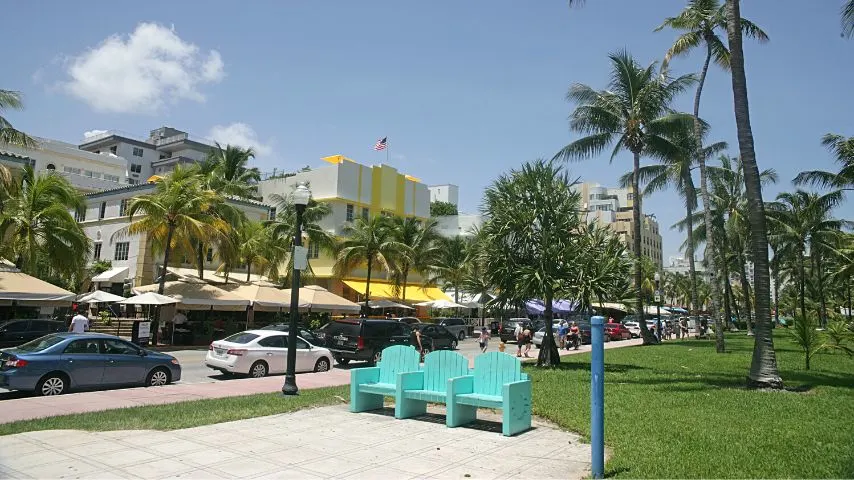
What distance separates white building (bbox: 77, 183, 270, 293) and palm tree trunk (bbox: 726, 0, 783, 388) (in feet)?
106

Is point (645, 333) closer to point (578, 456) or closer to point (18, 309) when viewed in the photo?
point (578, 456)

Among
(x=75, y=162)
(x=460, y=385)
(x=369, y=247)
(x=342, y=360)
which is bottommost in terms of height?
(x=342, y=360)

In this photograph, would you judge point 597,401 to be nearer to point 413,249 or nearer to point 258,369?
point 258,369

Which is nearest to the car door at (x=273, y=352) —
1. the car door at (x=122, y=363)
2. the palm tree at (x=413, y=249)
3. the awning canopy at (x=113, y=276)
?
the car door at (x=122, y=363)

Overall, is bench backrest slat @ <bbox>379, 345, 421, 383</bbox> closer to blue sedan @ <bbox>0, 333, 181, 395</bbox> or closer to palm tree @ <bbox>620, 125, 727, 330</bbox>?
blue sedan @ <bbox>0, 333, 181, 395</bbox>

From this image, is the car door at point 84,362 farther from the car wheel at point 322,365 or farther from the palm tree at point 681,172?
the palm tree at point 681,172

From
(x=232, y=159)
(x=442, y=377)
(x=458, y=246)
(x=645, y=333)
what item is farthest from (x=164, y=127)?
(x=442, y=377)

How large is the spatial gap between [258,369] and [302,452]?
1085 centimetres

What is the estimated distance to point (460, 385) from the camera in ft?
29.7

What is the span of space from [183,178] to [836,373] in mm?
28878

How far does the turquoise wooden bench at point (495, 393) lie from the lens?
332 inches

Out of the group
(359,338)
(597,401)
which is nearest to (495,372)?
(597,401)

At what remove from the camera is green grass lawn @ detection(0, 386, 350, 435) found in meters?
8.67

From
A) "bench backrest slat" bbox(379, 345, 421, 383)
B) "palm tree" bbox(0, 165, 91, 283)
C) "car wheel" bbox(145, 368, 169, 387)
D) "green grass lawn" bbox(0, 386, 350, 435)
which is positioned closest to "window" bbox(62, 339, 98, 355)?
"car wheel" bbox(145, 368, 169, 387)
